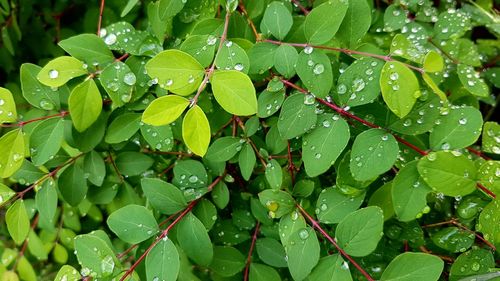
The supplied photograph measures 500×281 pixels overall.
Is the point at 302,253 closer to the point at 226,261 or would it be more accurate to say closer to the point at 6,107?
the point at 226,261

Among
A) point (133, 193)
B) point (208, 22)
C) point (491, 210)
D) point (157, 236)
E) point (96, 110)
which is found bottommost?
point (133, 193)

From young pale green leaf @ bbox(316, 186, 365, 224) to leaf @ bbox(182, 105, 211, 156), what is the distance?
0.34 metres

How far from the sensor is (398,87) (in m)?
0.99

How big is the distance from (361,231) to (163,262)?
1.48ft

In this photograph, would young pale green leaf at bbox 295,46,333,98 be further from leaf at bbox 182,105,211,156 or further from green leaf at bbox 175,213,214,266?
green leaf at bbox 175,213,214,266

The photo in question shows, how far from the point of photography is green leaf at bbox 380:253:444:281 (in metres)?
0.97

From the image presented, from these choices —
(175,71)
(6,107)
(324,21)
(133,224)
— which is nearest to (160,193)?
(133,224)

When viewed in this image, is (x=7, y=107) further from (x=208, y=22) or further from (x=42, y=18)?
(x=42, y=18)

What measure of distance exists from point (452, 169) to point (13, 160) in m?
1.04

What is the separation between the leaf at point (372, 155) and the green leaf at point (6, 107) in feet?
2.78

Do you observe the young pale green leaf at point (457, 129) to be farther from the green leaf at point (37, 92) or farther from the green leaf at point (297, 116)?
the green leaf at point (37, 92)

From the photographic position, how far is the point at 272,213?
113 centimetres

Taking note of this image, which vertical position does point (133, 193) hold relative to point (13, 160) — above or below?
below

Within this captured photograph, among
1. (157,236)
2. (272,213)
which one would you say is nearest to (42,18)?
(157,236)
